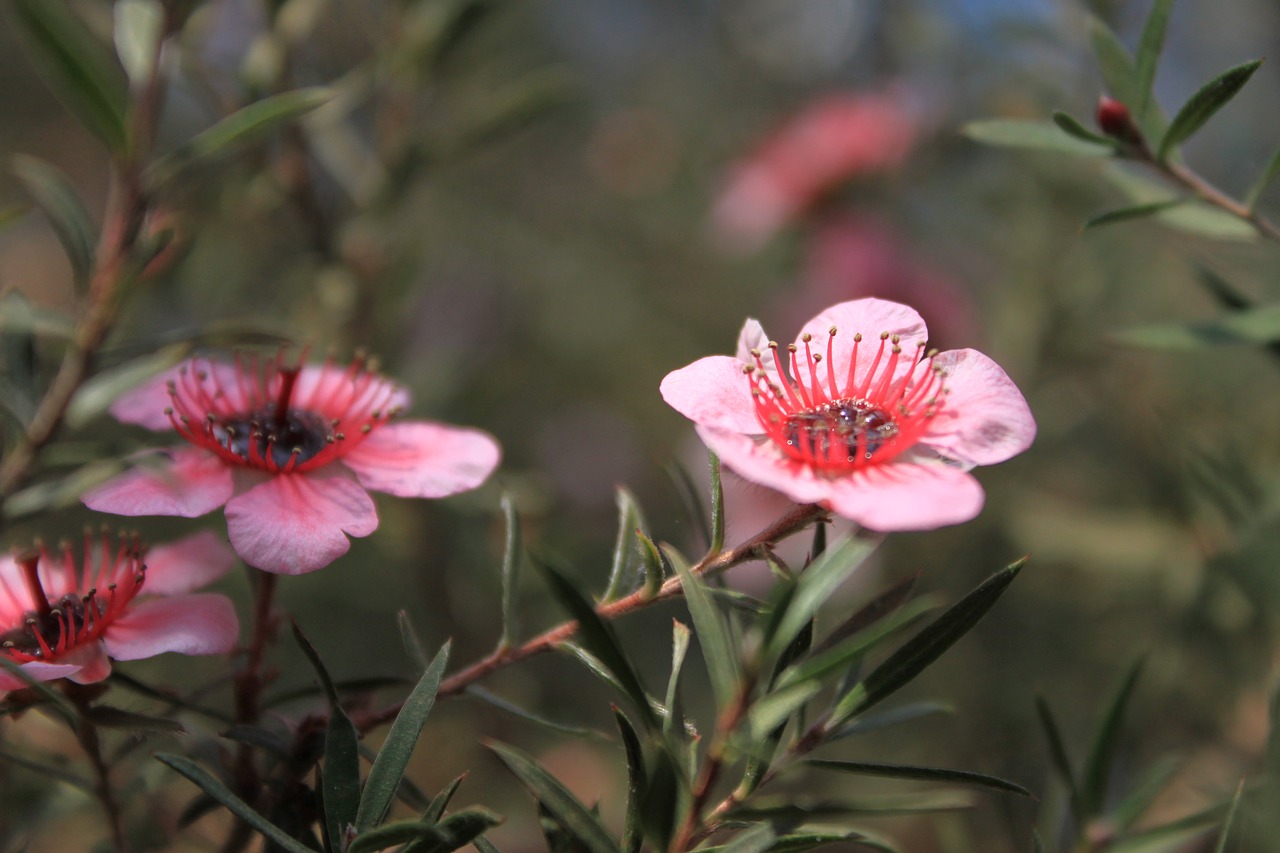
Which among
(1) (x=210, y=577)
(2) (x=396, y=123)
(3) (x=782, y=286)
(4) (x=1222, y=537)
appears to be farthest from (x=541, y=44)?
(1) (x=210, y=577)

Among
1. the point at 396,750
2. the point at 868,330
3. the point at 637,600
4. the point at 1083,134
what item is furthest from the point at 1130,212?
the point at 396,750

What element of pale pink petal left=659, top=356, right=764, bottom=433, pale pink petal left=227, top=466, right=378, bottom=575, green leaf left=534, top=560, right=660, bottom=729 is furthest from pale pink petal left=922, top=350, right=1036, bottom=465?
pale pink petal left=227, top=466, right=378, bottom=575

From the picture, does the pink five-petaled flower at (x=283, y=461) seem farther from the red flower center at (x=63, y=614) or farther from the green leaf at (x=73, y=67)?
the green leaf at (x=73, y=67)

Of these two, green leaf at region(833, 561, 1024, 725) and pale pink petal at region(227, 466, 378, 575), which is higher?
pale pink petal at region(227, 466, 378, 575)

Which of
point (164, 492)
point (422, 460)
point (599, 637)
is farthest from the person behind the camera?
point (422, 460)

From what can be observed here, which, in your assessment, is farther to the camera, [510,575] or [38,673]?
[510,575]

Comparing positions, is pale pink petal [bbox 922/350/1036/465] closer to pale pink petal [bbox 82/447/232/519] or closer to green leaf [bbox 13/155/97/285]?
pale pink petal [bbox 82/447/232/519]

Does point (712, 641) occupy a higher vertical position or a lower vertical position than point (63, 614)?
lower

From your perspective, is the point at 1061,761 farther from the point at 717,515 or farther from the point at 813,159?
the point at 813,159
